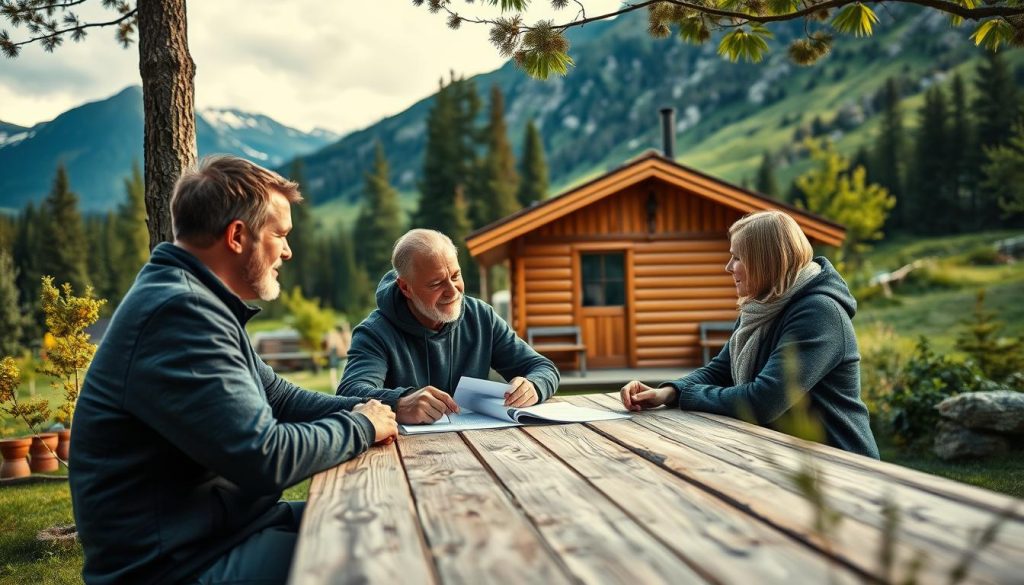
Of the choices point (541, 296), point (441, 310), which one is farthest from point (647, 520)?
point (541, 296)

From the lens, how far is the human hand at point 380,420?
2.16m

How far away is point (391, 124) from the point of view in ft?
576

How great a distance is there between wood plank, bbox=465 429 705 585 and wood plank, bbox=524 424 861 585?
0.10ft

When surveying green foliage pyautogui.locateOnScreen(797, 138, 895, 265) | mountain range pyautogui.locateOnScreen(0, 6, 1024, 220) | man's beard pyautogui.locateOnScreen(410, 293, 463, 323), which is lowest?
man's beard pyautogui.locateOnScreen(410, 293, 463, 323)

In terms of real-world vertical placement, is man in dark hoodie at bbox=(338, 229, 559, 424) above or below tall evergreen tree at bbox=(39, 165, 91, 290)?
below

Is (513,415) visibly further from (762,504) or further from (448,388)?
(762,504)

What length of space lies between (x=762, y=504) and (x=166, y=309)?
131 centimetres

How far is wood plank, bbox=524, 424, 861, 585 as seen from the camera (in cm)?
109

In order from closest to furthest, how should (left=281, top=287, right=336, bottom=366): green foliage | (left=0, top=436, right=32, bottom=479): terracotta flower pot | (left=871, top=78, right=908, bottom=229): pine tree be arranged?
1. (left=0, top=436, right=32, bottom=479): terracotta flower pot
2. (left=281, top=287, right=336, bottom=366): green foliage
3. (left=871, top=78, right=908, bottom=229): pine tree

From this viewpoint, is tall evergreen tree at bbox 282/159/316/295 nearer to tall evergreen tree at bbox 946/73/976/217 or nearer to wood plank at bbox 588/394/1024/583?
tall evergreen tree at bbox 946/73/976/217

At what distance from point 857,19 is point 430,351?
304 cm

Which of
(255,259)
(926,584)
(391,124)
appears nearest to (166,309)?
(255,259)

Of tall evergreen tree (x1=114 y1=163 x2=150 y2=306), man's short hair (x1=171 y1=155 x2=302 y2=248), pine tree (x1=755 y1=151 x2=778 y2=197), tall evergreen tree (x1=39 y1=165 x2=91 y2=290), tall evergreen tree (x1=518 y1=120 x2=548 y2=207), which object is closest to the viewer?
man's short hair (x1=171 y1=155 x2=302 y2=248)

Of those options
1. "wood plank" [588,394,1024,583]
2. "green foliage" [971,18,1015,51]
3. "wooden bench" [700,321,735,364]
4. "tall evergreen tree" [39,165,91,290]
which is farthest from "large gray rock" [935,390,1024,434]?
"tall evergreen tree" [39,165,91,290]
